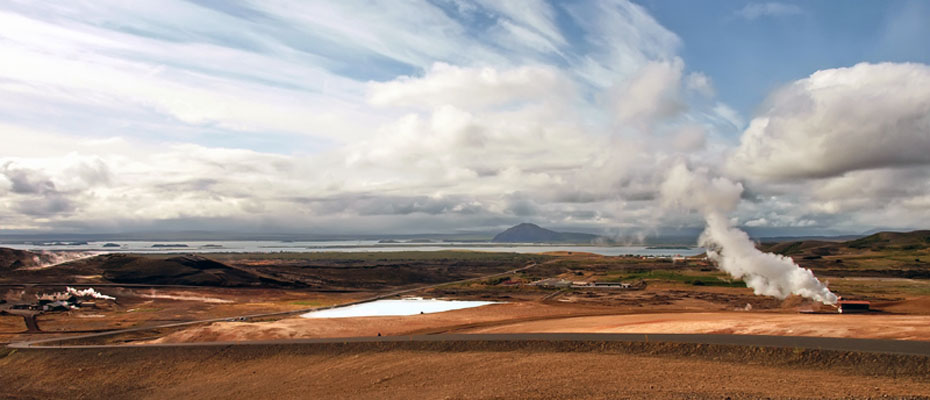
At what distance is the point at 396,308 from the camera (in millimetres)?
98375

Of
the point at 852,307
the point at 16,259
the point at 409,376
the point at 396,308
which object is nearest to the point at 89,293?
the point at 396,308

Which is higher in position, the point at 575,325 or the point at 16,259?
the point at 16,259

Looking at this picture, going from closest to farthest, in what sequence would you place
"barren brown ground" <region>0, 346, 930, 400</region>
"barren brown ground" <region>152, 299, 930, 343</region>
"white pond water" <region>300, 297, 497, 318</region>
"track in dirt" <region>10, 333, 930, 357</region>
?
"barren brown ground" <region>0, 346, 930, 400</region>
"track in dirt" <region>10, 333, 930, 357</region>
"barren brown ground" <region>152, 299, 930, 343</region>
"white pond water" <region>300, 297, 497, 318</region>

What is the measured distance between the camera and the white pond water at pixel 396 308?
89.1 m

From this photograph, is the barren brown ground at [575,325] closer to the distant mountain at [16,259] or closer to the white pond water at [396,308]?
the white pond water at [396,308]

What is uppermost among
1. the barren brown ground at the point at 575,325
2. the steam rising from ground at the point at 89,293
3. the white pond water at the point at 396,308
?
the barren brown ground at the point at 575,325

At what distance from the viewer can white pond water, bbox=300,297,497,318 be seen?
89.1m

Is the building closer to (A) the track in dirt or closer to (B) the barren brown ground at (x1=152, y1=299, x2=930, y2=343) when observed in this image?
(B) the barren brown ground at (x1=152, y1=299, x2=930, y2=343)

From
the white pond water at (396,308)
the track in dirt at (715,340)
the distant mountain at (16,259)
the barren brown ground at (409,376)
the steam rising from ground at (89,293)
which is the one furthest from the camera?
the distant mountain at (16,259)

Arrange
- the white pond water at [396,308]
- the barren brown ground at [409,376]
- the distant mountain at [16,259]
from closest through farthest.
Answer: the barren brown ground at [409,376]
the white pond water at [396,308]
the distant mountain at [16,259]

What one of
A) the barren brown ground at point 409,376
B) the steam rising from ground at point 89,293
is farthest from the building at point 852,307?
the steam rising from ground at point 89,293

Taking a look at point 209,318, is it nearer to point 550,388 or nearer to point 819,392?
point 550,388

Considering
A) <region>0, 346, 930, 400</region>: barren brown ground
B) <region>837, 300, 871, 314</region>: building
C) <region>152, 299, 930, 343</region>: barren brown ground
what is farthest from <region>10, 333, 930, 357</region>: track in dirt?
<region>837, 300, 871, 314</region>: building

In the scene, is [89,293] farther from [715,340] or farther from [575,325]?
[715,340]
